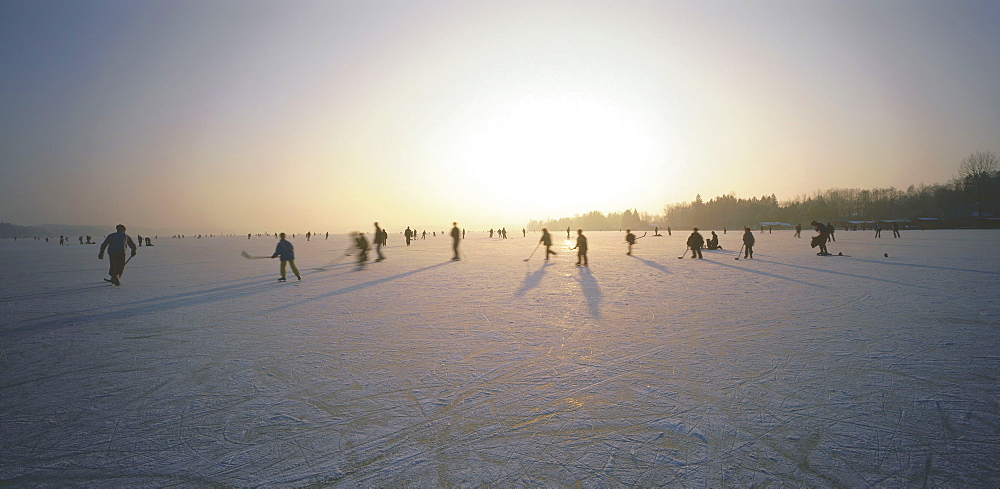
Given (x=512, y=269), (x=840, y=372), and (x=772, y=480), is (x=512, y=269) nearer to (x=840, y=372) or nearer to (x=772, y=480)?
(x=840, y=372)

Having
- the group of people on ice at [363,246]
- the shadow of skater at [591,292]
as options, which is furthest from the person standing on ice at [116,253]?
the shadow of skater at [591,292]

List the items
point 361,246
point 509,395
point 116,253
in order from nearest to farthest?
point 509,395
point 116,253
point 361,246

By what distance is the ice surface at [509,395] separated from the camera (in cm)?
254

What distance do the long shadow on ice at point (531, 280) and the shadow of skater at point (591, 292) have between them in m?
1.25

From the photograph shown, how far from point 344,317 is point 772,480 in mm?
6310

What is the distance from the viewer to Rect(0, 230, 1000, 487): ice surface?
254cm

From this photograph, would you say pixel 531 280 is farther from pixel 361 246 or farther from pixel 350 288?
pixel 361 246

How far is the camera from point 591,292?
927 cm

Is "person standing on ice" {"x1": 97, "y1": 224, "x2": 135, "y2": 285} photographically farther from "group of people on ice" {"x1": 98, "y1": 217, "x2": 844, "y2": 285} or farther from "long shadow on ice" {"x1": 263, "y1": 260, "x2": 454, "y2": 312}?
"long shadow on ice" {"x1": 263, "y1": 260, "x2": 454, "y2": 312}

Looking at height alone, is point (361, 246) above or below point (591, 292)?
above

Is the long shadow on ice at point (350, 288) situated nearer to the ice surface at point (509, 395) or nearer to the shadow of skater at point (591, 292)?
the ice surface at point (509, 395)

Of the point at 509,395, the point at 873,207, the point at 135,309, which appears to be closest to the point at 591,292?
the point at 509,395

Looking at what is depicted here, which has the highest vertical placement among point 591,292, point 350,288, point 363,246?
point 363,246

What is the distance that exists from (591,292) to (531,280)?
2.61 meters
